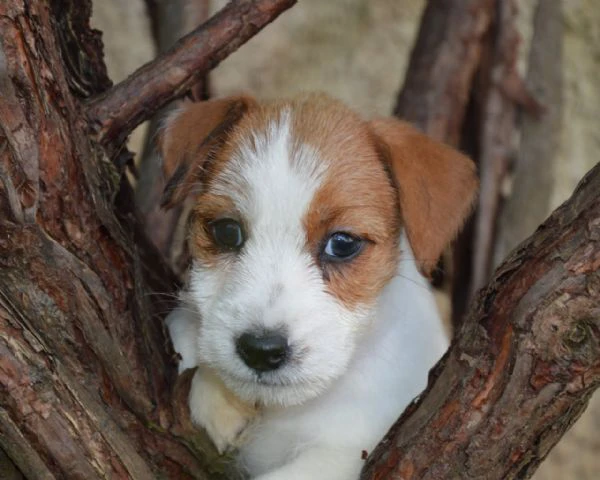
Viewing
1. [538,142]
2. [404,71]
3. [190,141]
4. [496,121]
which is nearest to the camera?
[190,141]

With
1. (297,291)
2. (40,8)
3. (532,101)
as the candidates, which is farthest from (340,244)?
(532,101)

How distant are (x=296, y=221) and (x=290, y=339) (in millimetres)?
377

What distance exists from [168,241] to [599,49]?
11.5 ft

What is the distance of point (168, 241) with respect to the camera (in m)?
4.44

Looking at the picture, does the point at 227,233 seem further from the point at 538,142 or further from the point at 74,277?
the point at 538,142

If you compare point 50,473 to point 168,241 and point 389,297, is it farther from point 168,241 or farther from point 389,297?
point 168,241

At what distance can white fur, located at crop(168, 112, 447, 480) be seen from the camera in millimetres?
2721

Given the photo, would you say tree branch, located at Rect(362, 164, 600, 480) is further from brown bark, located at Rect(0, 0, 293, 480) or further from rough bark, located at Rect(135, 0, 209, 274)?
rough bark, located at Rect(135, 0, 209, 274)

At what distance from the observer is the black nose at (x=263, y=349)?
262 cm

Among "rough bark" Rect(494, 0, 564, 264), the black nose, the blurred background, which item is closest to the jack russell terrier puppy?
the black nose

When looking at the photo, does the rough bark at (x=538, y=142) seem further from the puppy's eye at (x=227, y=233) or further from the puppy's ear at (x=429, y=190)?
the puppy's eye at (x=227, y=233)

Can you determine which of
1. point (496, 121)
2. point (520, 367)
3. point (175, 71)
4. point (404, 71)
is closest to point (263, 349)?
point (520, 367)

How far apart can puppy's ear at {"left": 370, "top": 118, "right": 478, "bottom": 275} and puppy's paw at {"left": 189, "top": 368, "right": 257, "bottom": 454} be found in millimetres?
697

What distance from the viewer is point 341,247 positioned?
298cm
